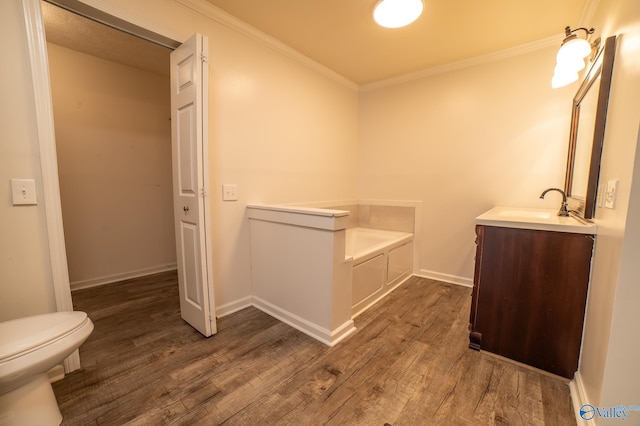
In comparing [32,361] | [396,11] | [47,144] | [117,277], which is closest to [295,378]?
[32,361]

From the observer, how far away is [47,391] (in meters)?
1.14

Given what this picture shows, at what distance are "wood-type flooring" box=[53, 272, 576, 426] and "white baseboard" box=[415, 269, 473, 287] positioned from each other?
2.51 ft

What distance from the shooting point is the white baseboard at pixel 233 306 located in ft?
7.02

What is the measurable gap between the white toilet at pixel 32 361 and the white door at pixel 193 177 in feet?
2.25

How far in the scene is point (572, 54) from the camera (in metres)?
1.54

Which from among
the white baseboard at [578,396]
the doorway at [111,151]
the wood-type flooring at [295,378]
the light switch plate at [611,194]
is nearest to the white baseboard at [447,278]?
the wood-type flooring at [295,378]

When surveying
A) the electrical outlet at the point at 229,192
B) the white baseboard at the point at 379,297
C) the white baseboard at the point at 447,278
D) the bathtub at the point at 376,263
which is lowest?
the white baseboard at the point at 379,297

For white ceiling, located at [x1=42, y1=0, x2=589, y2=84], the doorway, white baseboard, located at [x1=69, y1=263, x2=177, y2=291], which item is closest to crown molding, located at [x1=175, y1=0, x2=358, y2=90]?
white ceiling, located at [x1=42, y1=0, x2=589, y2=84]

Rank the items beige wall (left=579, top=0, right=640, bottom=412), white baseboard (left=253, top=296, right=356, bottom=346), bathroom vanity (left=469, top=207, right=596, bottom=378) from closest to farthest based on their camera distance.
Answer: beige wall (left=579, top=0, right=640, bottom=412) → bathroom vanity (left=469, top=207, right=596, bottom=378) → white baseboard (left=253, top=296, right=356, bottom=346)

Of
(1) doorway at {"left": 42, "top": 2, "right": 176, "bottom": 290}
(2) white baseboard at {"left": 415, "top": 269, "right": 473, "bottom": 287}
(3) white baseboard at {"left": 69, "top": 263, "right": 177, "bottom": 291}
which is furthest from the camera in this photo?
(2) white baseboard at {"left": 415, "top": 269, "right": 473, "bottom": 287}

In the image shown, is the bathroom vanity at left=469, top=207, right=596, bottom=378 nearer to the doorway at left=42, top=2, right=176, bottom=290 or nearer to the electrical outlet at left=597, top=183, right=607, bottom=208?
the electrical outlet at left=597, top=183, right=607, bottom=208

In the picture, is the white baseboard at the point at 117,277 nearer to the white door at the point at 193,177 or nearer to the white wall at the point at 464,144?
the white door at the point at 193,177

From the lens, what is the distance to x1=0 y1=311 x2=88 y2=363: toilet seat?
97 centimetres

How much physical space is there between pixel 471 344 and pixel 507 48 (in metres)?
2.66
